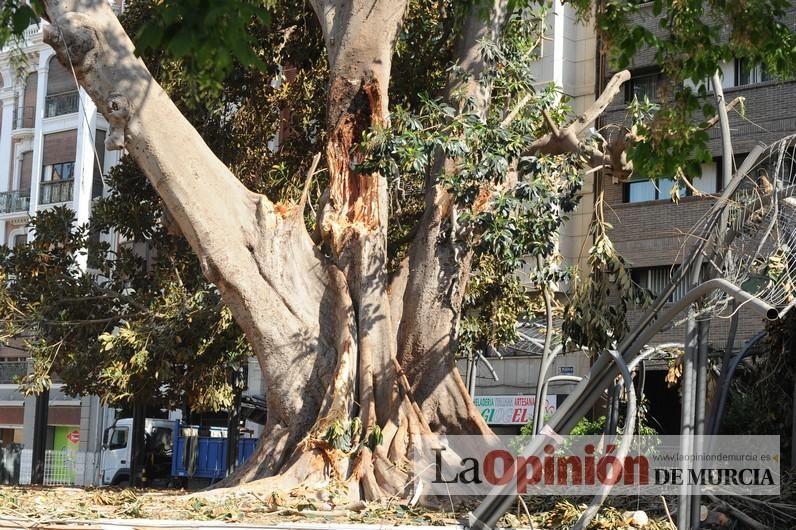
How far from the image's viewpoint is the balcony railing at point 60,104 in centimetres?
4125

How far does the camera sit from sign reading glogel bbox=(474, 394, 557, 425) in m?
30.9

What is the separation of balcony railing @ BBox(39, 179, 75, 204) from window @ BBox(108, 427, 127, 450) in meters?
11.9

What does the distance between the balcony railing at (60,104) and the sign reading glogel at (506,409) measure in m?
18.4

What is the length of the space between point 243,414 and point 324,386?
61.0ft

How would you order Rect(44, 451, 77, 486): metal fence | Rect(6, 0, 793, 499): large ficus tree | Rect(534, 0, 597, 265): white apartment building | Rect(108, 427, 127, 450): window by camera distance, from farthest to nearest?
1. Rect(44, 451, 77, 486): metal fence
2. Rect(108, 427, 127, 450): window
3. Rect(534, 0, 597, 265): white apartment building
4. Rect(6, 0, 793, 499): large ficus tree

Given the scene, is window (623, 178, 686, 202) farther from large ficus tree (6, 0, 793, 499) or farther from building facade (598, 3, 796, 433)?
large ficus tree (6, 0, 793, 499)

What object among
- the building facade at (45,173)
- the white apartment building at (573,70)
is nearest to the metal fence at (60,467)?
the building facade at (45,173)

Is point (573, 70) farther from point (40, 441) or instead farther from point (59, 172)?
point (59, 172)

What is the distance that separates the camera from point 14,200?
142 feet

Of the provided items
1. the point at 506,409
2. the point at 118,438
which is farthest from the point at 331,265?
the point at 118,438

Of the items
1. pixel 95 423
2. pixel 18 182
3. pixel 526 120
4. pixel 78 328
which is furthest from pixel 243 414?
pixel 526 120

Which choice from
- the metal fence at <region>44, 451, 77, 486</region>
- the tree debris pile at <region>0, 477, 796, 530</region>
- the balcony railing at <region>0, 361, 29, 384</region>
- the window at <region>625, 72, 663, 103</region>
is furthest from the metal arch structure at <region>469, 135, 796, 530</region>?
the balcony railing at <region>0, 361, 29, 384</region>

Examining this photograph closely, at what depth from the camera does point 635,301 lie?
14.7 meters

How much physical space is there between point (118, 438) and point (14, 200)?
1521cm
